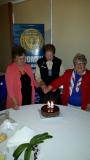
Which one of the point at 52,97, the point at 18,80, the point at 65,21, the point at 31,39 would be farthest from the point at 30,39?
the point at 18,80

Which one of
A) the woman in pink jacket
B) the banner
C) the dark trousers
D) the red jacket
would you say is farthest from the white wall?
the woman in pink jacket

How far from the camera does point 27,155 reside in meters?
1.30

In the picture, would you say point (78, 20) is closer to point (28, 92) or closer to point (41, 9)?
point (41, 9)

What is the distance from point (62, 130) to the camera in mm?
2107

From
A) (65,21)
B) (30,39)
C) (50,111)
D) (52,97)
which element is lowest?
(52,97)

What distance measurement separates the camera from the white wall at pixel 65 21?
4535mm

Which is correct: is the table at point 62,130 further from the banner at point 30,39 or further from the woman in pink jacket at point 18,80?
the banner at point 30,39

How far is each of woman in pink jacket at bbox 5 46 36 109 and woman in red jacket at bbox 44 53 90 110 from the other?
0.48 metres

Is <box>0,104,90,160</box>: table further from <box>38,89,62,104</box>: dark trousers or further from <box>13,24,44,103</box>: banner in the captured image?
<box>13,24,44,103</box>: banner

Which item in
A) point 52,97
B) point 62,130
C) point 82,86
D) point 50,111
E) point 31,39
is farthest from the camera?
point 31,39

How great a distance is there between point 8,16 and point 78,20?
6.82ft

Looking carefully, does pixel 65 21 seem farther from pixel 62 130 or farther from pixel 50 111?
pixel 62 130

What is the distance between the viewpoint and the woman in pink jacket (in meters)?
2.91

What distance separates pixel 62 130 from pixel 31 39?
275 centimetres
